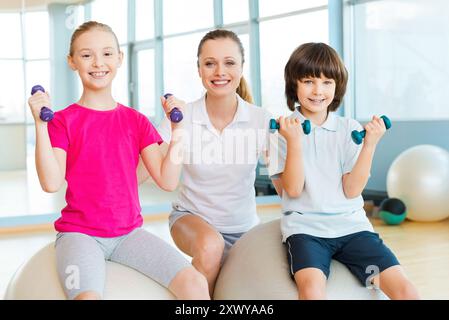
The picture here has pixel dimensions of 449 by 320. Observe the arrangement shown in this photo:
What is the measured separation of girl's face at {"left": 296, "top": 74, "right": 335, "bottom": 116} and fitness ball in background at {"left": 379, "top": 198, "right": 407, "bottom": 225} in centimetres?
297

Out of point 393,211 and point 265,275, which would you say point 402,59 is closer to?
point 393,211

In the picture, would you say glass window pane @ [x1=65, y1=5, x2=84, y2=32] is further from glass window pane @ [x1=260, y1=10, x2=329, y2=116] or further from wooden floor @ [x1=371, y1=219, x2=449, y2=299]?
wooden floor @ [x1=371, y1=219, x2=449, y2=299]

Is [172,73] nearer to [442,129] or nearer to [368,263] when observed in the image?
[442,129]

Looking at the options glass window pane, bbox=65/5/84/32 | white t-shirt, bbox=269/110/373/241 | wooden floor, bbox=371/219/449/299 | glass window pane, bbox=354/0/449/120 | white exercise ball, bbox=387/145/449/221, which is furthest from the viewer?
glass window pane, bbox=354/0/449/120

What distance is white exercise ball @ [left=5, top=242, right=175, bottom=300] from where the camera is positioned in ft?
5.48

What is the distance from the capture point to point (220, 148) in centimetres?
217

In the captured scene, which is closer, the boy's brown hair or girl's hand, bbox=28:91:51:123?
girl's hand, bbox=28:91:51:123

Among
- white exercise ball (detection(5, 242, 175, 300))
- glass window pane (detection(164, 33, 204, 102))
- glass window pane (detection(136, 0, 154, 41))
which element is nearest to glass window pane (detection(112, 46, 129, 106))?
glass window pane (detection(136, 0, 154, 41))

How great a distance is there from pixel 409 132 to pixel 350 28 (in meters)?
1.24

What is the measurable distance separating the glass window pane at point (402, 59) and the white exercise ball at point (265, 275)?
3.77 m

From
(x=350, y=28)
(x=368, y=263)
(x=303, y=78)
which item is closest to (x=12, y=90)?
(x=350, y=28)

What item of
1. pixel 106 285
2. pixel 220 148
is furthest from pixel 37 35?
pixel 106 285

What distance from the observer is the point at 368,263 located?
183 centimetres

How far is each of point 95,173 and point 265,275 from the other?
21.7 inches
